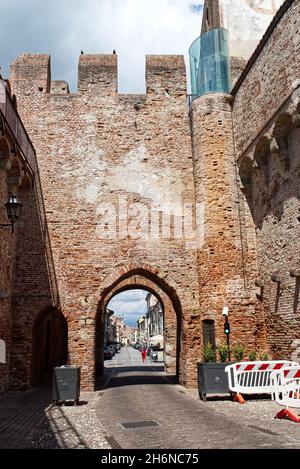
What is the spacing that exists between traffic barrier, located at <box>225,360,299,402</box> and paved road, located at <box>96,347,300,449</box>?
0.88 meters

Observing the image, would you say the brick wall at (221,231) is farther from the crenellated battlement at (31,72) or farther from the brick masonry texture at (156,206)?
the crenellated battlement at (31,72)

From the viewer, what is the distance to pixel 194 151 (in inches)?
560

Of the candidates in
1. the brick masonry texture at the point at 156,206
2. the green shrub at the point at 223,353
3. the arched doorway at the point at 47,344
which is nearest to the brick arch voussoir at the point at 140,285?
the arched doorway at the point at 47,344

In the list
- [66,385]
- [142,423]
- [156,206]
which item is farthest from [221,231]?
[142,423]

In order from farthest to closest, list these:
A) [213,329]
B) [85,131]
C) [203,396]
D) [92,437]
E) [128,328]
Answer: [128,328]
[85,131]
[213,329]
[203,396]
[92,437]

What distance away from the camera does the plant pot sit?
9.96 m

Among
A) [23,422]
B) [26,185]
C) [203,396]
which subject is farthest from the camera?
[26,185]

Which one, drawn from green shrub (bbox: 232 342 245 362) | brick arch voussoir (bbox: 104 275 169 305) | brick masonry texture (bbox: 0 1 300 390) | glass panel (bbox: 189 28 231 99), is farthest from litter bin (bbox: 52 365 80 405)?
glass panel (bbox: 189 28 231 99)

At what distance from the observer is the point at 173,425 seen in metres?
6.80

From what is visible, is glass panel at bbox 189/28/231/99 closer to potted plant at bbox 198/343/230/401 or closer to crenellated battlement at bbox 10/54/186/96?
crenellated battlement at bbox 10/54/186/96

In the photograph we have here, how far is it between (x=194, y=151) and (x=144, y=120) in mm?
2165

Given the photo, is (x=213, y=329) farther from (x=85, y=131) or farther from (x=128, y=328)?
(x=128, y=328)

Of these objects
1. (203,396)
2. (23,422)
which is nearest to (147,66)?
(203,396)

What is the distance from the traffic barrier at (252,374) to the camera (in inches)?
360
